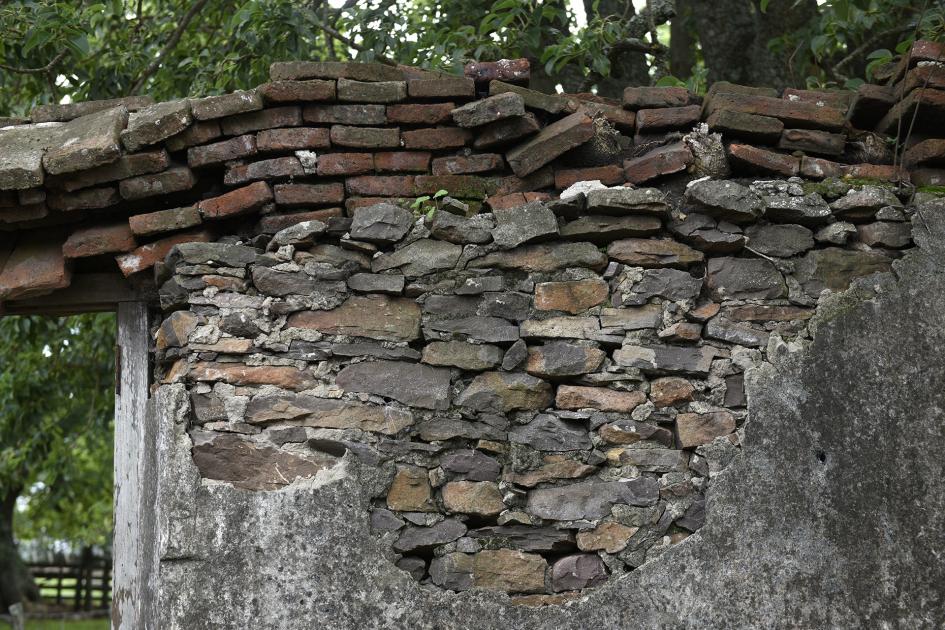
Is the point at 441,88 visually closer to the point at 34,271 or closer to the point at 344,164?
the point at 344,164

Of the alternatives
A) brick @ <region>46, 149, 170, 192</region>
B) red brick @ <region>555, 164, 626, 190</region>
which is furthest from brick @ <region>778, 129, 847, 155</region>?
brick @ <region>46, 149, 170, 192</region>

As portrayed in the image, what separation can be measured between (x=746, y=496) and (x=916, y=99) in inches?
55.3

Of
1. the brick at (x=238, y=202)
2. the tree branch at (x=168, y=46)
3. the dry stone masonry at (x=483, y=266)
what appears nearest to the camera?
the dry stone masonry at (x=483, y=266)

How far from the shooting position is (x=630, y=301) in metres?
3.04

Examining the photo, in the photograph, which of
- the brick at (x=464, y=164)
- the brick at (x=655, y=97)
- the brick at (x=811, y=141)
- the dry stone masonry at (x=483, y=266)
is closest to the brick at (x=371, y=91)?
the dry stone masonry at (x=483, y=266)

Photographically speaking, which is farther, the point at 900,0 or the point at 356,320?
the point at 900,0

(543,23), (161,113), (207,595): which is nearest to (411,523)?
(207,595)

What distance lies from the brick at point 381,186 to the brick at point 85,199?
2.52 feet

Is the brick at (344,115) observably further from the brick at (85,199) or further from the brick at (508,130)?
the brick at (85,199)

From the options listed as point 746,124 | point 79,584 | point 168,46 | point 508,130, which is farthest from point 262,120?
point 79,584

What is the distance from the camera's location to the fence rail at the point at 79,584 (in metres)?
17.0

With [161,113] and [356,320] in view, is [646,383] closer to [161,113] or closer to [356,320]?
[356,320]

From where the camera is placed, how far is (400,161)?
3221 mm

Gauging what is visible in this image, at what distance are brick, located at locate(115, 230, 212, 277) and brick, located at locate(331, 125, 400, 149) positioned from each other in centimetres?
53
